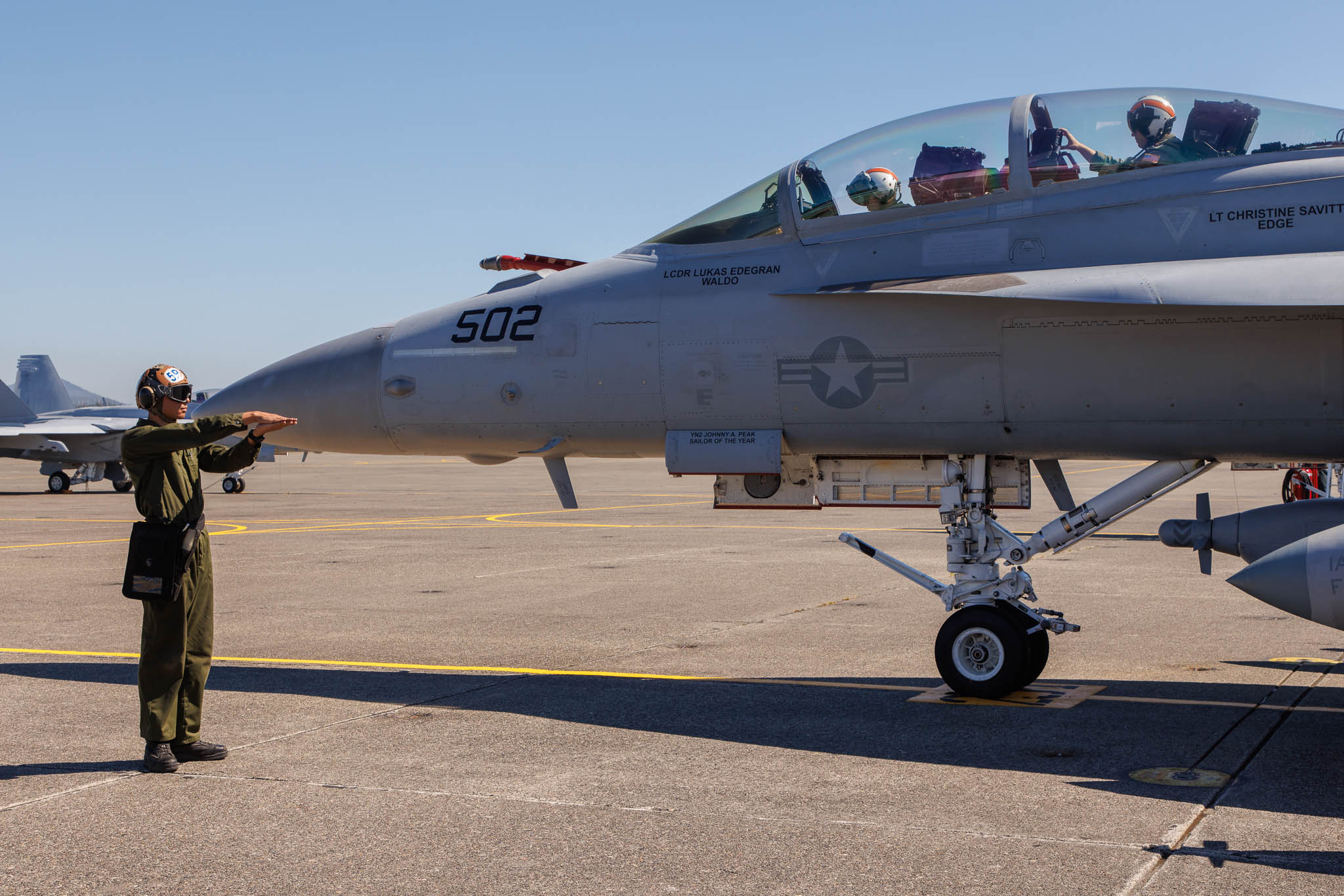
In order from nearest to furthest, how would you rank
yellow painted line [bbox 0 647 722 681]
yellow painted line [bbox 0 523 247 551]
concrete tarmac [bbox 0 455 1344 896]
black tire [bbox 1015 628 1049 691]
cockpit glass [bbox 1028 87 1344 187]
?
concrete tarmac [bbox 0 455 1344 896] < cockpit glass [bbox 1028 87 1344 187] < black tire [bbox 1015 628 1049 691] < yellow painted line [bbox 0 647 722 681] < yellow painted line [bbox 0 523 247 551]

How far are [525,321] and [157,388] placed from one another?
3.04 metres

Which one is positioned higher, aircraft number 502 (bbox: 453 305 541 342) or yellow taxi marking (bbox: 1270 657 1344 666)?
aircraft number 502 (bbox: 453 305 541 342)

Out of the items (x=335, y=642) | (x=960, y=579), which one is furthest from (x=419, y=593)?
(x=960, y=579)

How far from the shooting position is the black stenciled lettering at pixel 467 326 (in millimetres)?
9312

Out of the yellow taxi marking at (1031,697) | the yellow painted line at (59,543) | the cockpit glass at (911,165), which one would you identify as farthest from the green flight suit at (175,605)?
the yellow painted line at (59,543)

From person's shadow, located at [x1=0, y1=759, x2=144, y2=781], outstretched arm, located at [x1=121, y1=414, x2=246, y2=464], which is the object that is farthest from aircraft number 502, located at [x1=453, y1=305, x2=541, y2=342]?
person's shadow, located at [x1=0, y1=759, x2=144, y2=781]

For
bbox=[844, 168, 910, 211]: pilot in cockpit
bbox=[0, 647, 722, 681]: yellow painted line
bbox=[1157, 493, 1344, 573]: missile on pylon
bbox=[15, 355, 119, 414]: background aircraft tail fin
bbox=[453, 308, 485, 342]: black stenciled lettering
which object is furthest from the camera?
bbox=[15, 355, 119, 414]: background aircraft tail fin

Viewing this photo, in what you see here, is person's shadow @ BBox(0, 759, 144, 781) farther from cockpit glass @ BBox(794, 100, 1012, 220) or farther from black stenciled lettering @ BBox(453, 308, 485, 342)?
cockpit glass @ BBox(794, 100, 1012, 220)

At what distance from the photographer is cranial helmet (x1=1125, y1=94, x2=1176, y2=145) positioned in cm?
781

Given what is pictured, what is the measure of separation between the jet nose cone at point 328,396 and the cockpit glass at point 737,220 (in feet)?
8.15

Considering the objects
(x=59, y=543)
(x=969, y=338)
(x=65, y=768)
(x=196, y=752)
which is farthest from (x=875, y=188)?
(x=59, y=543)

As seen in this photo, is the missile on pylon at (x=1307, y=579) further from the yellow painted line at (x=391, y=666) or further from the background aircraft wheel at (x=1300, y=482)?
the background aircraft wheel at (x=1300, y=482)

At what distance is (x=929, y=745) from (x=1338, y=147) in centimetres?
443

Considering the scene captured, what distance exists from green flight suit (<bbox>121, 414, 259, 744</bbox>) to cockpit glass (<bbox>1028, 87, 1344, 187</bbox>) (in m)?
5.33
